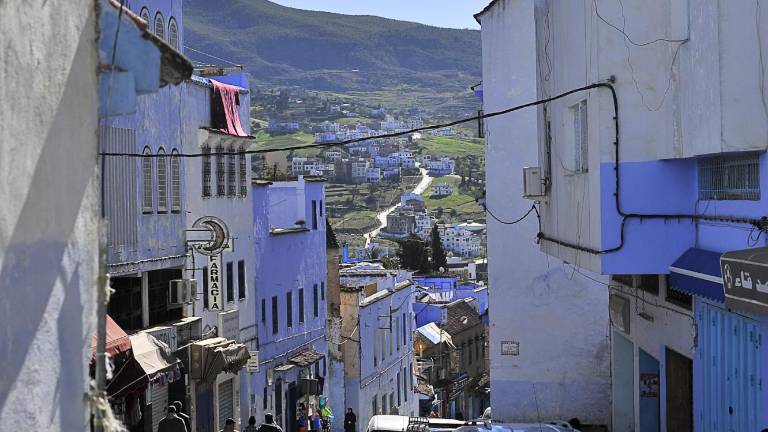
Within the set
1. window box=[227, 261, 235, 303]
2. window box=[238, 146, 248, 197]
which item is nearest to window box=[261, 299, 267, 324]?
window box=[227, 261, 235, 303]

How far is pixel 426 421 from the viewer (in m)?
22.9

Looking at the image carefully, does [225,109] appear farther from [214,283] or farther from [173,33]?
[214,283]

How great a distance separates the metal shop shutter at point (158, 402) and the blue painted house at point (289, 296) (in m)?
7.24

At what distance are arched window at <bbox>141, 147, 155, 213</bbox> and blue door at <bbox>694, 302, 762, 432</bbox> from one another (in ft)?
44.8

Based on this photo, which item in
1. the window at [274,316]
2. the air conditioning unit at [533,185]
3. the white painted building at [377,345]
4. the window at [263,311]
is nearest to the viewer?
the air conditioning unit at [533,185]

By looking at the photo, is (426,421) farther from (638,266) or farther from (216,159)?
(216,159)

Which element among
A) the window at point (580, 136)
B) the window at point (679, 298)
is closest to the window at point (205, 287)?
the window at point (580, 136)

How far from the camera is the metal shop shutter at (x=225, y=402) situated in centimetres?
3056

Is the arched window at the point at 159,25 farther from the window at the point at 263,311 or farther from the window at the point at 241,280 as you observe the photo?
the window at the point at 263,311

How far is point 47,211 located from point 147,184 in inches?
778

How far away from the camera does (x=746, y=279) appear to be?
39.0ft

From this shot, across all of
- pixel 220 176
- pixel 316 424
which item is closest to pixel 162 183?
pixel 220 176

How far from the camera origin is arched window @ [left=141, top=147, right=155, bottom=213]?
84.1 feet

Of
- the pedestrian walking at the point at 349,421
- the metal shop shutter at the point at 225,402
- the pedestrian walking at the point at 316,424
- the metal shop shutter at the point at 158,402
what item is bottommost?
the pedestrian walking at the point at 349,421
